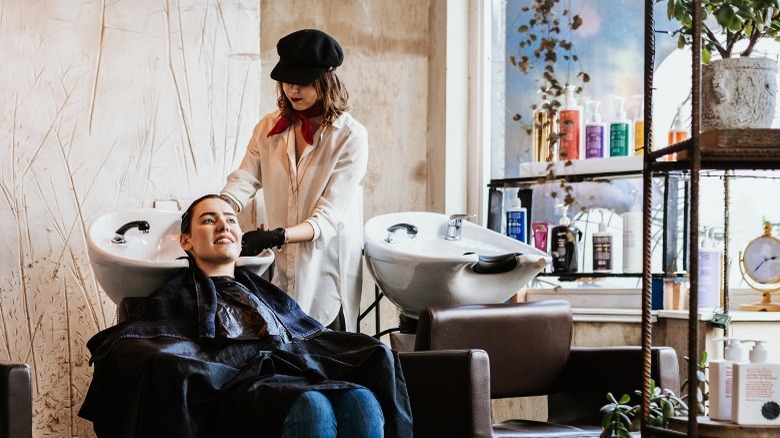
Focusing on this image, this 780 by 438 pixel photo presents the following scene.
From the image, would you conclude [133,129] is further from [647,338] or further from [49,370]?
[647,338]

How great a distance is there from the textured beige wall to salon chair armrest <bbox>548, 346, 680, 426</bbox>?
1339 mm

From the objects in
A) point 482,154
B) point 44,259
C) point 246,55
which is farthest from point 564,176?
point 44,259

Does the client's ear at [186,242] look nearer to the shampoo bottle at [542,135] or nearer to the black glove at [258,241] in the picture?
the black glove at [258,241]

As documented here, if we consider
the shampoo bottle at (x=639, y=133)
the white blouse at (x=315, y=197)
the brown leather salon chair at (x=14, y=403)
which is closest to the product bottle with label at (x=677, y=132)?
the shampoo bottle at (x=639, y=133)

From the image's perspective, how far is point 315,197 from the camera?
294cm

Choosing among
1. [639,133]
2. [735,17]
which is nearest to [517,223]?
[639,133]

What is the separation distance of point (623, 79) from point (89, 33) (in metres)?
1.91

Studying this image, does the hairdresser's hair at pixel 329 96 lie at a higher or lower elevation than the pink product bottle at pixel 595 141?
higher

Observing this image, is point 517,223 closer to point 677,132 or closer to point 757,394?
point 677,132

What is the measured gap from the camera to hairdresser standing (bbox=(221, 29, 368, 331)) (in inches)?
112

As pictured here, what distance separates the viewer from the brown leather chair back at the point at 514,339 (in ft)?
8.55

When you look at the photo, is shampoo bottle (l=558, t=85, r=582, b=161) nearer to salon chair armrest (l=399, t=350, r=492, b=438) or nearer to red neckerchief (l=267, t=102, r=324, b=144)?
red neckerchief (l=267, t=102, r=324, b=144)

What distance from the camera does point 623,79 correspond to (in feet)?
11.7

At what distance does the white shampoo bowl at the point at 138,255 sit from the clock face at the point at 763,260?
159 cm
